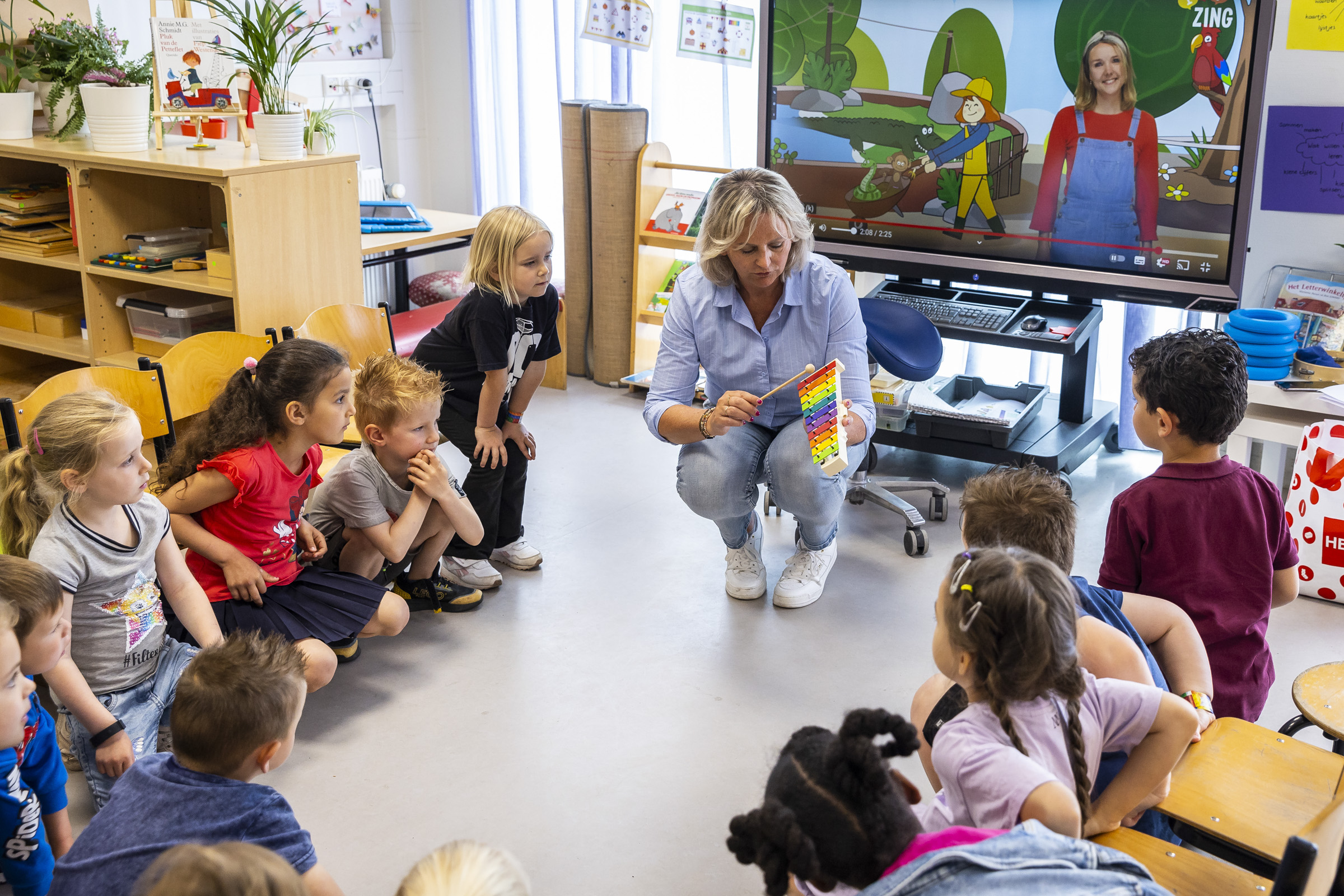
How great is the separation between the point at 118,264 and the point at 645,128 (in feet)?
6.57

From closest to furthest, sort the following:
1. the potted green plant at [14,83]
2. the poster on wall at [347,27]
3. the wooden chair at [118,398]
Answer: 1. the wooden chair at [118,398]
2. the potted green plant at [14,83]
3. the poster on wall at [347,27]

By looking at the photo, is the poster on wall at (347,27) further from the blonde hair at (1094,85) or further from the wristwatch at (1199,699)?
the wristwatch at (1199,699)

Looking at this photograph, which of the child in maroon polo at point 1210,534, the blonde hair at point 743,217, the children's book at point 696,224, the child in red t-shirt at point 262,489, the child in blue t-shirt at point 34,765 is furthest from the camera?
the children's book at point 696,224

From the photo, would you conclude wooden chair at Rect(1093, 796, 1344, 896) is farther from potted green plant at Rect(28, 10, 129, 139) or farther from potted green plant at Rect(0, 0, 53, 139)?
potted green plant at Rect(0, 0, 53, 139)

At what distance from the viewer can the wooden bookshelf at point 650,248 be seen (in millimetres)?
4359

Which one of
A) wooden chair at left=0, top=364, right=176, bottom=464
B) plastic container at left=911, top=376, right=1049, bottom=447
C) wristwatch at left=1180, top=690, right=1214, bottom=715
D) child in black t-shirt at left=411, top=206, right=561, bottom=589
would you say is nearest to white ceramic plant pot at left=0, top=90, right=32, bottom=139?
wooden chair at left=0, top=364, right=176, bottom=464

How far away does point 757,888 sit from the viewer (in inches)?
74.5

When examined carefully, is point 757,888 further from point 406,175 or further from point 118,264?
point 406,175

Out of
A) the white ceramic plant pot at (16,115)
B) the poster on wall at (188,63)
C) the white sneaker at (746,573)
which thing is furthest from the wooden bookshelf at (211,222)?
the white sneaker at (746,573)

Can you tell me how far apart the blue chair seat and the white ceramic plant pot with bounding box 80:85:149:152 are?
225 cm

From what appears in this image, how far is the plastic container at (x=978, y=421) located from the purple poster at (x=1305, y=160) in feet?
2.96

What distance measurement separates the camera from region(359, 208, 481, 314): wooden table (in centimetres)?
384

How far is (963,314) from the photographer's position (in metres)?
3.59

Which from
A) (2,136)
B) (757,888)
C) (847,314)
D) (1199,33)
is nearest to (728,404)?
(847,314)
